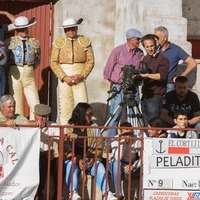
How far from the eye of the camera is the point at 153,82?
15977mm

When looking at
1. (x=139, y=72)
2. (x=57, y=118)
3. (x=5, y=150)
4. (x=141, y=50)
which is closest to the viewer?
(x=5, y=150)

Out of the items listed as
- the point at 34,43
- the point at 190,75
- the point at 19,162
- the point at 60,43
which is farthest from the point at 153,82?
the point at 19,162

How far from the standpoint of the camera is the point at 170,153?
14.0 m

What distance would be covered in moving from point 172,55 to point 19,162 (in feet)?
11.7

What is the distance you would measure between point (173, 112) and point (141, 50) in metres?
1.33

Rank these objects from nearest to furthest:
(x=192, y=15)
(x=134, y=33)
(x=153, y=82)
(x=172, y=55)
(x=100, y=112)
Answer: (x=153, y=82)
(x=134, y=33)
(x=172, y=55)
(x=100, y=112)
(x=192, y=15)

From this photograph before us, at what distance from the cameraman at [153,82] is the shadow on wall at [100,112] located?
1659mm

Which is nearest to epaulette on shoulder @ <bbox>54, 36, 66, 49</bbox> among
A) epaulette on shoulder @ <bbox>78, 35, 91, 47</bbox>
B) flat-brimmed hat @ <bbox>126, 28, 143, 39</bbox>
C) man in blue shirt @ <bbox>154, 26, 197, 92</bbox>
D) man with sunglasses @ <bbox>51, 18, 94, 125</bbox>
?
man with sunglasses @ <bbox>51, 18, 94, 125</bbox>

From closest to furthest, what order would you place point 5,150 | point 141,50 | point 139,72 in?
point 5,150
point 139,72
point 141,50

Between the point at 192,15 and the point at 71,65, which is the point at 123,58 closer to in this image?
the point at 71,65

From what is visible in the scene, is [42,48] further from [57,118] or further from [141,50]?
[141,50]

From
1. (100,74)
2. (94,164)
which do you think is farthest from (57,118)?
(94,164)

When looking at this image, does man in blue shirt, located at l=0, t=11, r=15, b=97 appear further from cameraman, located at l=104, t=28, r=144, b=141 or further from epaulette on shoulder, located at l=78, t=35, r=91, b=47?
cameraman, located at l=104, t=28, r=144, b=141

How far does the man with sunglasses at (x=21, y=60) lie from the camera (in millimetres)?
16719
